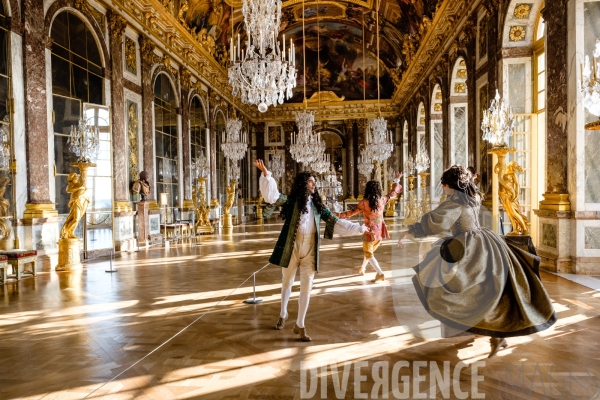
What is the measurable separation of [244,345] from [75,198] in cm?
569

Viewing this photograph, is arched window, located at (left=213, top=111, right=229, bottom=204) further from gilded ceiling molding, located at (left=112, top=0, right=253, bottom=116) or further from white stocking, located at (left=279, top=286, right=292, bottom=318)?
→ white stocking, located at (left=279, top=286, right=292, bottom=318)

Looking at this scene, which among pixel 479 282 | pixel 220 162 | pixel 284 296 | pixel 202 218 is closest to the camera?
pixel 479 282

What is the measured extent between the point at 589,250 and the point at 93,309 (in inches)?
280

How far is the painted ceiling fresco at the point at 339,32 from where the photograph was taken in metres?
16.2

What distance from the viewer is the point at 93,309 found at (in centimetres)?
507

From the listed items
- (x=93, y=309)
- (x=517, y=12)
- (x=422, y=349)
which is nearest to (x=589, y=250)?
(x=422, y=349)

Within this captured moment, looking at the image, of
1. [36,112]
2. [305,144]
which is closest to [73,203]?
[36,112]

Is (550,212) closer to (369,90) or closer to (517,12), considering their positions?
(517,12)

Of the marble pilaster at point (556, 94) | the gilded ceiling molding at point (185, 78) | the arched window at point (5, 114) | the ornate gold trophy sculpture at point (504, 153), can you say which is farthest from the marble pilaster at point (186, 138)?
the marble pilaster at point (556, 94)

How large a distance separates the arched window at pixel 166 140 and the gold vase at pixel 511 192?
979cm

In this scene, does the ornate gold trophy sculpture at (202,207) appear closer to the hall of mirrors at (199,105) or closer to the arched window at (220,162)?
the hall of mirrors at (199,105)

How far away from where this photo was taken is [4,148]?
7.38m

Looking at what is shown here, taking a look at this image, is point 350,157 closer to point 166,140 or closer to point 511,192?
point 166,140

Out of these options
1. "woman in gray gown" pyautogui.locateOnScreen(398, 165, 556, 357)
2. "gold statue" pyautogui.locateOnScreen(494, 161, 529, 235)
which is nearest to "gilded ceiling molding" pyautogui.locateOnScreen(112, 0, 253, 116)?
"gold statue" pyautogui.locateOnScreen(494, 161, 529, 235)
